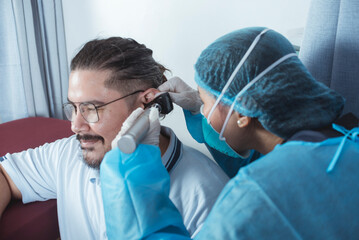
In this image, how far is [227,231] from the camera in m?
0.51

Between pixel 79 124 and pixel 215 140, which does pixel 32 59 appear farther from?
pixel 215 140

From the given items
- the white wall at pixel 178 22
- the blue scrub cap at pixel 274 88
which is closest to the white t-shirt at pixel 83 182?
the blue scrub cap at pixel 274 88

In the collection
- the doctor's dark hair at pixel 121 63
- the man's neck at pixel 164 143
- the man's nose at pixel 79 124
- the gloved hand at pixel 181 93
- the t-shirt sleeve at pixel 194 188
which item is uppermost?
the doctor's dark hair at pixel 121 63

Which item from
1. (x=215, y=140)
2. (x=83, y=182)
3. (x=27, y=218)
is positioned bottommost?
(x=27, y=218)

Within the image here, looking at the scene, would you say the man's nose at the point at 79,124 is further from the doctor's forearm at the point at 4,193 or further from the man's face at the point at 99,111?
the doctor's forearm at the point at 4,193

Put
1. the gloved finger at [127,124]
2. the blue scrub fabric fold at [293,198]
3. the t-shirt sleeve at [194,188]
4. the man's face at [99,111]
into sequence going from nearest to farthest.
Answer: the blue scrub fabric fold at [293,198]
the gloved finger at [127,124]
the t-shirt sleeve at [194,188]
the man's face at [99,111]

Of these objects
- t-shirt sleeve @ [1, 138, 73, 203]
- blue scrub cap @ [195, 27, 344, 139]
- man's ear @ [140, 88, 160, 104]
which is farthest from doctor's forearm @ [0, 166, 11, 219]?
blue scrub cap @ [195, 27, 344, 139]

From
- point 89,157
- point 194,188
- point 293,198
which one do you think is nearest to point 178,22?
point 89,157

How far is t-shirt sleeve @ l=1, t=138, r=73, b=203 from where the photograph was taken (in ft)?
3.91

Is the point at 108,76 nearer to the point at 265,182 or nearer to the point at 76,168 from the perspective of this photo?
the point at 76,168

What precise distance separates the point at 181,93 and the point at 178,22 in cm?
92

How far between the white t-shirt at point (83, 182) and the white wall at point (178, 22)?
2.74 feet

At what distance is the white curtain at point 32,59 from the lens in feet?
7.14

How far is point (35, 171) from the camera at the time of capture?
1221 millimetres
